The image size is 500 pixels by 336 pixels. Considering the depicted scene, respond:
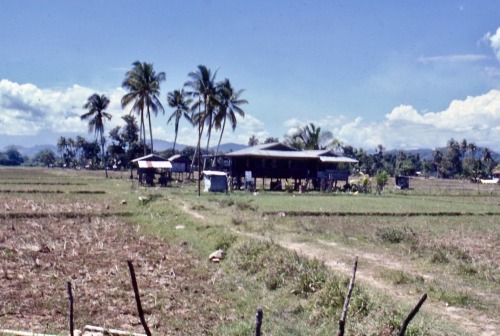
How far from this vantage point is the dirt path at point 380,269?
6.30 meters

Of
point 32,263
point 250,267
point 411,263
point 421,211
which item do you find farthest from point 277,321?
point 421,211

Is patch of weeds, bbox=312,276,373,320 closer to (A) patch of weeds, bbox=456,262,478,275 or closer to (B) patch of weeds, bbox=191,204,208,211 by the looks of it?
(A) patch of weeds, bbox=456,262,478,275

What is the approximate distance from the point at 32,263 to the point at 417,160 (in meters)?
104

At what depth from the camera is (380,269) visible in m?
9.40

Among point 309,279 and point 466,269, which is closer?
point 309,279

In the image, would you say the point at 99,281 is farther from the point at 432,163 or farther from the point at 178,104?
the point at 432,163

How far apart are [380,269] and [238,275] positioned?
9.61 feet

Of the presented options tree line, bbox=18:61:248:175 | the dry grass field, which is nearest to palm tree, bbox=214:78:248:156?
tree line, bbox=18:61:248:175

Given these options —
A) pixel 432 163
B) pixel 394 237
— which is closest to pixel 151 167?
pixel 394 237

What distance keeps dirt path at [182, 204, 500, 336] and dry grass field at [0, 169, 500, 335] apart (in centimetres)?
3

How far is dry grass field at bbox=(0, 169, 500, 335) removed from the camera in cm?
664

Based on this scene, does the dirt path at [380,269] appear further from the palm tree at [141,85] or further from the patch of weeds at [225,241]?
the palm tree at [141,85]

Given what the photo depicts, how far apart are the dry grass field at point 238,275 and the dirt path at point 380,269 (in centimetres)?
3

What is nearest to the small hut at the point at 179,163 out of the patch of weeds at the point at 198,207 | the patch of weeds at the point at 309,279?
Answer: the patch of weeds at the point at 198,207
